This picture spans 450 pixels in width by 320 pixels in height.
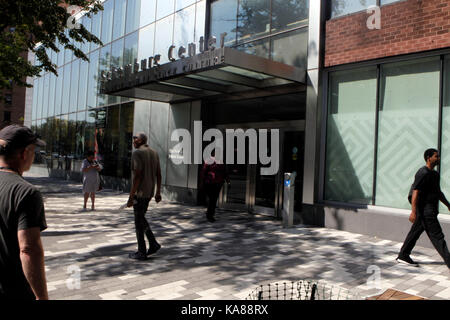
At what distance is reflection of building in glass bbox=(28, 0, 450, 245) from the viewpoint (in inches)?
286

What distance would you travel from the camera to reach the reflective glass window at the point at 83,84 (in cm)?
2059

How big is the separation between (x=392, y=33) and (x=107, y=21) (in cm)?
1554

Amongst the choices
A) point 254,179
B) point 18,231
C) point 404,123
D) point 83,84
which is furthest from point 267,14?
point 83,84

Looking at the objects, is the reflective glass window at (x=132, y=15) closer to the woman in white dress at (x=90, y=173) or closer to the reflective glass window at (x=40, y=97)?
the woman in white dress at (x=90, y=173)

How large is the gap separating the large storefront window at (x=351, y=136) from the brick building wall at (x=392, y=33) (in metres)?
Result: 0.47

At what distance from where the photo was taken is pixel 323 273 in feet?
16.5

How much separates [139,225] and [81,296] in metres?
1.57

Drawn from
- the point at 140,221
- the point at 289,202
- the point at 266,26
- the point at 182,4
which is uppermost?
the point at 182,4

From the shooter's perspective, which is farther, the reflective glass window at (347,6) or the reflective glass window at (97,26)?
the reflective glass window at (97,26)

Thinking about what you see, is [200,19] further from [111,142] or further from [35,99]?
[35,99]

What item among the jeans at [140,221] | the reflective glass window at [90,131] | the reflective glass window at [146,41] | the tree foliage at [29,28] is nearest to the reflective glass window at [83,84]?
the reflective glass window at [90,131]

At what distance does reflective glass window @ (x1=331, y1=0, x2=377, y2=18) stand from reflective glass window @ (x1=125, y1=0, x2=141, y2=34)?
9671mm

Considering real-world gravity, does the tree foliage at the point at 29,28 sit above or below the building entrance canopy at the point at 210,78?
above

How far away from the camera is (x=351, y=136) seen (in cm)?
830
